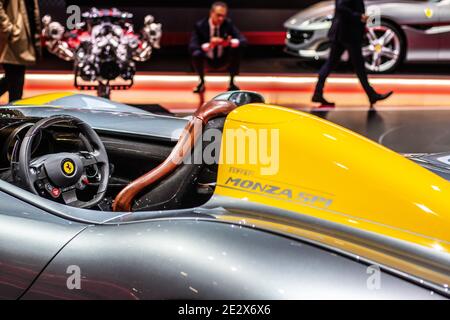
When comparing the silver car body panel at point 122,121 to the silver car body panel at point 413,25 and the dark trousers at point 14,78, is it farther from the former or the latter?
the silver car body panel at point 413,25

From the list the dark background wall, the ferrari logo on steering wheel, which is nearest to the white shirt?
the dark background wall

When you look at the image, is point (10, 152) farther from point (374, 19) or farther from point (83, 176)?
point (374, 19)

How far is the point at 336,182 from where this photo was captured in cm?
231

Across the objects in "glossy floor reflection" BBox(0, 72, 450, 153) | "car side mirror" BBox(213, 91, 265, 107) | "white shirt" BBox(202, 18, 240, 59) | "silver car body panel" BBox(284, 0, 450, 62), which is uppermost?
"silver car body panel" BBox(284, 0, 450, 62)

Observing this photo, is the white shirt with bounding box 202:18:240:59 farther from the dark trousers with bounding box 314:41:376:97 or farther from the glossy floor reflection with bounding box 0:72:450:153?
the dark trousers with bounding box 314:41:376:97

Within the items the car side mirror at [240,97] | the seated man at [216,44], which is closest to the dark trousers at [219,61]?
the seated man at [216,44]

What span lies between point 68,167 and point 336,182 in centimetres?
109

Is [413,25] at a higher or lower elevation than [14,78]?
higher

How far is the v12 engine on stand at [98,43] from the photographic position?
22.5 ft

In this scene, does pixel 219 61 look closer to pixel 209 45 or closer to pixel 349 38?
pixel 209 45

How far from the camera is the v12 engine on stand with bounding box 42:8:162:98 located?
6848mm

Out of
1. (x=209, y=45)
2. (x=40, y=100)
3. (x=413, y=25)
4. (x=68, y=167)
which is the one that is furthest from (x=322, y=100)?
(x=68, y=167)

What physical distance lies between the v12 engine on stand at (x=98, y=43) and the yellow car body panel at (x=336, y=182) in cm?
464

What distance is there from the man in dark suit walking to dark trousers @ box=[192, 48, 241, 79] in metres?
1.24
